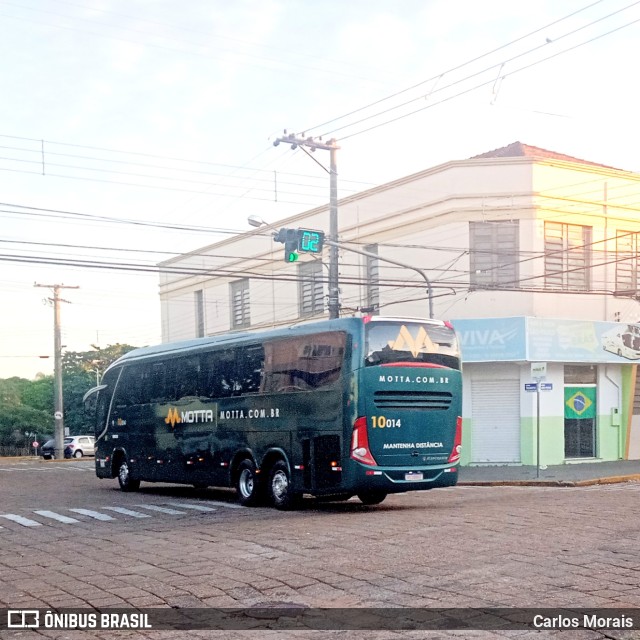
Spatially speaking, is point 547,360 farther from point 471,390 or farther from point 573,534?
point 573,534

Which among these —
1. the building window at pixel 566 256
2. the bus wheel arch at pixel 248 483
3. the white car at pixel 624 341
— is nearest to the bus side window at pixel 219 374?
the bus wheel arch at pixel 248 483

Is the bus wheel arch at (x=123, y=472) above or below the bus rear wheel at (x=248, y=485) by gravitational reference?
below

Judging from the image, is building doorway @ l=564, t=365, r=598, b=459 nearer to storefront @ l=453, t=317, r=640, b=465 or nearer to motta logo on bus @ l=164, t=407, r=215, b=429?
storefront @ l=453, t=317, r=640, b=465

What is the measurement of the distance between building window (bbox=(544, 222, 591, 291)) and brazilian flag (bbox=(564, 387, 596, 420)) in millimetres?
3388

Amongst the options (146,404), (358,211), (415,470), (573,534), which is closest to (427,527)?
(573,534)

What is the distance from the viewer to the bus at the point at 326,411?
1686 centimetres

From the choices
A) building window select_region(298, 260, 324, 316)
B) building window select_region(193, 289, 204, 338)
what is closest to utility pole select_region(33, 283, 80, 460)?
building window select_region(193, 289, 204, 338)

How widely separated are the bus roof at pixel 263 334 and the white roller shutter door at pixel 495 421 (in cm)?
1166

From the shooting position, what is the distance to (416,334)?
1758 cm

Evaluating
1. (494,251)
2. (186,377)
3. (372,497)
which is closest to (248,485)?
(372,497)

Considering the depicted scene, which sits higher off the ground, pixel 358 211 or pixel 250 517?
pixel 358 211

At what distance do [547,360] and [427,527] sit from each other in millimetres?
16674

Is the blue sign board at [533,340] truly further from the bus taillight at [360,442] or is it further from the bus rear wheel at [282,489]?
the bus taillight at [360,442]

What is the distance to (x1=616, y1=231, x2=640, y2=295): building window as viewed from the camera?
3144 cm
